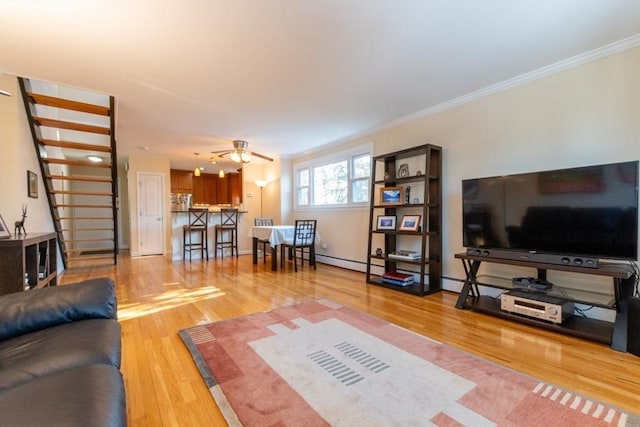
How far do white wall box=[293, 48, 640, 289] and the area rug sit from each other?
170cm

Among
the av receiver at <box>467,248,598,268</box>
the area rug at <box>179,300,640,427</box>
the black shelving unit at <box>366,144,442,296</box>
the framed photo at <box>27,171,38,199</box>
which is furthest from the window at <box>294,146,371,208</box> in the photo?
the framed photo at <box>27,171,38,199</box>

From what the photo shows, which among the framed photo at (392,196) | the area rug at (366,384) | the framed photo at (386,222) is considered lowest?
the area rug at (366,384)

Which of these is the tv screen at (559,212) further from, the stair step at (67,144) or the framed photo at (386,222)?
the stair step at (67,144)

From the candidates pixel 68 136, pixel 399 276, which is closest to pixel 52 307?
pixel 399 276

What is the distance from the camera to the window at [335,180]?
4.94 m

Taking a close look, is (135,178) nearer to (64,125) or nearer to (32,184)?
(64,125)

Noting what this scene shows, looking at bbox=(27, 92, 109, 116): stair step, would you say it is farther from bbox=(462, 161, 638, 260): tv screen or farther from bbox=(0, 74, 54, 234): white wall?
bbox=(462, 161, 638, 260): tv screen

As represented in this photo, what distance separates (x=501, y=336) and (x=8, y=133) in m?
4.92

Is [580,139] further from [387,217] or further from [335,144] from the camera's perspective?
[335,144]

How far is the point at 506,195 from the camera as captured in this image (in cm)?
276

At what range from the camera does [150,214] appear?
695cm

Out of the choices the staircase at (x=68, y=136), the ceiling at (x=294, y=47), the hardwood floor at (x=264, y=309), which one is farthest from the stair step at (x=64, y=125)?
the hardwood floor at (x=264, y=309)

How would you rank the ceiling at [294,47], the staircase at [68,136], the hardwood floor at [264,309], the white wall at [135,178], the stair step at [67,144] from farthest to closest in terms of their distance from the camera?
the white wall at [135,178], the stair step at [67,144], the staircase at [68,136], the ceiling at [294,47], the hardwood floor at [264,309]

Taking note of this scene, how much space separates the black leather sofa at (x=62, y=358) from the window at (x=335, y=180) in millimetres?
3888
